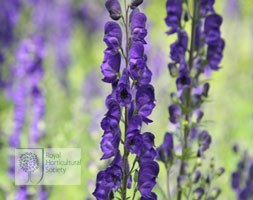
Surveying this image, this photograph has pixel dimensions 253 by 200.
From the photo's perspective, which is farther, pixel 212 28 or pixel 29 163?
pixel 29 163

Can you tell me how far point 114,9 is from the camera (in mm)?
2225

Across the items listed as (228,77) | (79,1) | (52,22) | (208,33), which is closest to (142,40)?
(208,33)

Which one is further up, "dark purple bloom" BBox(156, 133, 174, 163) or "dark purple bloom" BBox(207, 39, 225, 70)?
"dark purple bloom" BBox(207, 39, 225, 70)

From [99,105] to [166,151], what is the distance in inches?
175

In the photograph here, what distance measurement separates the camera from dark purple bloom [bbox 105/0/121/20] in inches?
87.0

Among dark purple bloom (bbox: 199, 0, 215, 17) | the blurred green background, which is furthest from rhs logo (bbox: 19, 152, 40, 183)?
dark purple bloom (bbox: 199, 0, 215, 17)

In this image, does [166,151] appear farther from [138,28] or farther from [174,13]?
[138,28]

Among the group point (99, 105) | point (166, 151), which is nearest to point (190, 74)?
point (166, 151)

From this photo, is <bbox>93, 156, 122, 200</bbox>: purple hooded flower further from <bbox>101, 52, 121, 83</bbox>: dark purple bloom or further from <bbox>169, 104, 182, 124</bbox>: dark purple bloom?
<bbox>169, 104, 182, 124</bbox>: dark purple bloom

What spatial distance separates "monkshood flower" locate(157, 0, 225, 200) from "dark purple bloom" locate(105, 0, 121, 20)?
761 mm

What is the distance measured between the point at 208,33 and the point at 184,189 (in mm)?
764

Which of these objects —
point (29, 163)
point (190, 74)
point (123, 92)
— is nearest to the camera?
point (123, 92)

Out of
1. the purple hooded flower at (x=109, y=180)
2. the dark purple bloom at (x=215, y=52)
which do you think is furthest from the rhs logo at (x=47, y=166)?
the purple hooded flower at (x=109, y=180)

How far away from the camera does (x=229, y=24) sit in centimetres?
809
